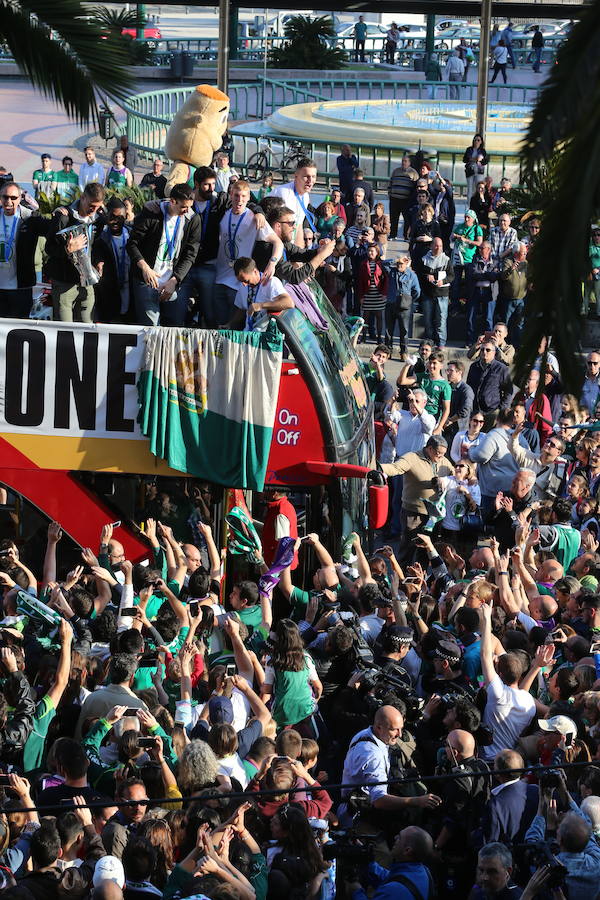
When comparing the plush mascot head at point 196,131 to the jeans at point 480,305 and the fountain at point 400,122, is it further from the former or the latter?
the fountain at point 400,122

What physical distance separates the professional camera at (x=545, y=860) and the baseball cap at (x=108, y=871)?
1.91m

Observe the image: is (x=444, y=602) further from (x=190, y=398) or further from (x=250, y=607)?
(x=190, y=398)

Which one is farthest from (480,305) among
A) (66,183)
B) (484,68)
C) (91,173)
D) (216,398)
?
(216,398)

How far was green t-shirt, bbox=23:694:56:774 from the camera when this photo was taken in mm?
8195

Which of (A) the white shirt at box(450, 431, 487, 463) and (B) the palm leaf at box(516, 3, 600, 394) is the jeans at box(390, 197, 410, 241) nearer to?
(A) the white shirt at box(450, 431, 487, 463)

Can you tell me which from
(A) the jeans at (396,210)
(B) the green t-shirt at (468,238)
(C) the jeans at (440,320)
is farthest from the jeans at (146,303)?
(A) the jeans at (396,210)

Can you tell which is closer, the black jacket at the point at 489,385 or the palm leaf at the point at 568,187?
the palm leaf at the point at 568,187

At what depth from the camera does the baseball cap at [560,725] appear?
7.98 meters

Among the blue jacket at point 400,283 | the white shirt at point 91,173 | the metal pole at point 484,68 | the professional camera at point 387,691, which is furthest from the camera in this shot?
the metal pole at point 484,68

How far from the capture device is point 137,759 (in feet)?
25.1

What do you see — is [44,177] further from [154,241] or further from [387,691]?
[387,691]

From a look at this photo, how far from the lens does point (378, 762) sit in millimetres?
7941

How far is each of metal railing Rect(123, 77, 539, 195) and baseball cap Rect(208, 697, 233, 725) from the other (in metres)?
11.8

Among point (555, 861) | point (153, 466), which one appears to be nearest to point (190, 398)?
point (153, 466)
